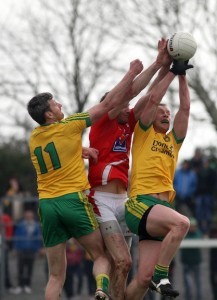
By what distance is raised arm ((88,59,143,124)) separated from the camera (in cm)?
1330

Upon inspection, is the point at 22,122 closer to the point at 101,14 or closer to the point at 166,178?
the point at 101,14

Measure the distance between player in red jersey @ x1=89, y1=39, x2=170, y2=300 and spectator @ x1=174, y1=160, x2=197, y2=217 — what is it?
10527 millimetres

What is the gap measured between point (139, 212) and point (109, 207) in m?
0.47

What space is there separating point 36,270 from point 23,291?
0.44 meters

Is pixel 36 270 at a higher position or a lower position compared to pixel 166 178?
lower

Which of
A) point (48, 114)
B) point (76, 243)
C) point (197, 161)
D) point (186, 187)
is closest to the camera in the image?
point (48, 114)

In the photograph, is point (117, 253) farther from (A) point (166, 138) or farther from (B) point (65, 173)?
(A) point (166, 138)

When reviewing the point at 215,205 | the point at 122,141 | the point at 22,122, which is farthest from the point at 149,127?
the point at 22,122

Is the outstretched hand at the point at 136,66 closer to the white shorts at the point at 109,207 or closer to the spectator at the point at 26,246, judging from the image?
the white shorts at the point at 109,207

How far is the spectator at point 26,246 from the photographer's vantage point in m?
21.7

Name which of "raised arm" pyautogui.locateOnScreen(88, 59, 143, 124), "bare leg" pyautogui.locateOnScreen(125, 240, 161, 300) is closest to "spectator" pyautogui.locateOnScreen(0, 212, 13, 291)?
"bare leg" pyautogui.locateOnScreen(125, 240, 161, 300)

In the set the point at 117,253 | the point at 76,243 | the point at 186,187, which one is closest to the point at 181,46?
the point at 117,253

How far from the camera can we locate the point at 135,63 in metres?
13.3

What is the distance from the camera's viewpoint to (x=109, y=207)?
13.7 meters
